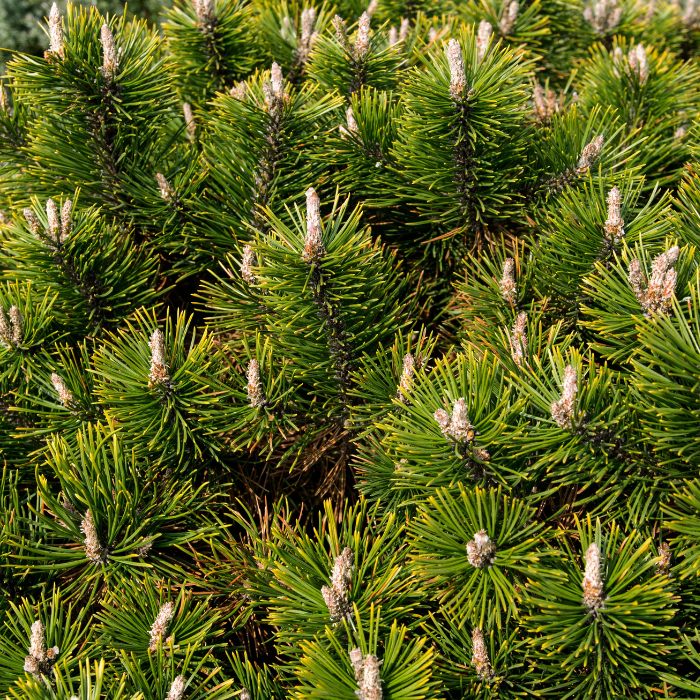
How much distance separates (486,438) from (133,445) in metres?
0.48

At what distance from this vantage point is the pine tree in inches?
27.1

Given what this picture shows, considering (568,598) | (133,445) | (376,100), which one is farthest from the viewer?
(376,100)

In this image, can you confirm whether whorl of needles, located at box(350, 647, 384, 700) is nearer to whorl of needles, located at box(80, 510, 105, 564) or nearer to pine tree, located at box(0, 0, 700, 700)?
pine tree, located at box(0, 0, 700, 700)

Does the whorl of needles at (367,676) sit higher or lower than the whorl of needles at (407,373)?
lower

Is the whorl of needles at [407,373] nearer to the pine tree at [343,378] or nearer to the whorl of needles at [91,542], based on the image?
the pine tree at [343,378]

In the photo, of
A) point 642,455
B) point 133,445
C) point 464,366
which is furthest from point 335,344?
point 642,455

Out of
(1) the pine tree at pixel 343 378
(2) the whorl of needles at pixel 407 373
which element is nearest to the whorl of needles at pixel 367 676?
(1) the pine tree at pixel 343 378

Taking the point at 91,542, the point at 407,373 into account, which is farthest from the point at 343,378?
the point at 91,542

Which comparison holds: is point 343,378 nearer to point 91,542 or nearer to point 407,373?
point 407,373

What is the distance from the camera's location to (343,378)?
0.90 metres

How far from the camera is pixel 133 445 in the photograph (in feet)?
2.83

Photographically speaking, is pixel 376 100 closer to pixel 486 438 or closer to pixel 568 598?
pixel 486 438

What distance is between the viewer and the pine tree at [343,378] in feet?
2.26

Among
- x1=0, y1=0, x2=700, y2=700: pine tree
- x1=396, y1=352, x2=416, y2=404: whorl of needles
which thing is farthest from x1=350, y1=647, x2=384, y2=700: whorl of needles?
x1=396, y1=352, x2=416, y2=404: whorl of needles
